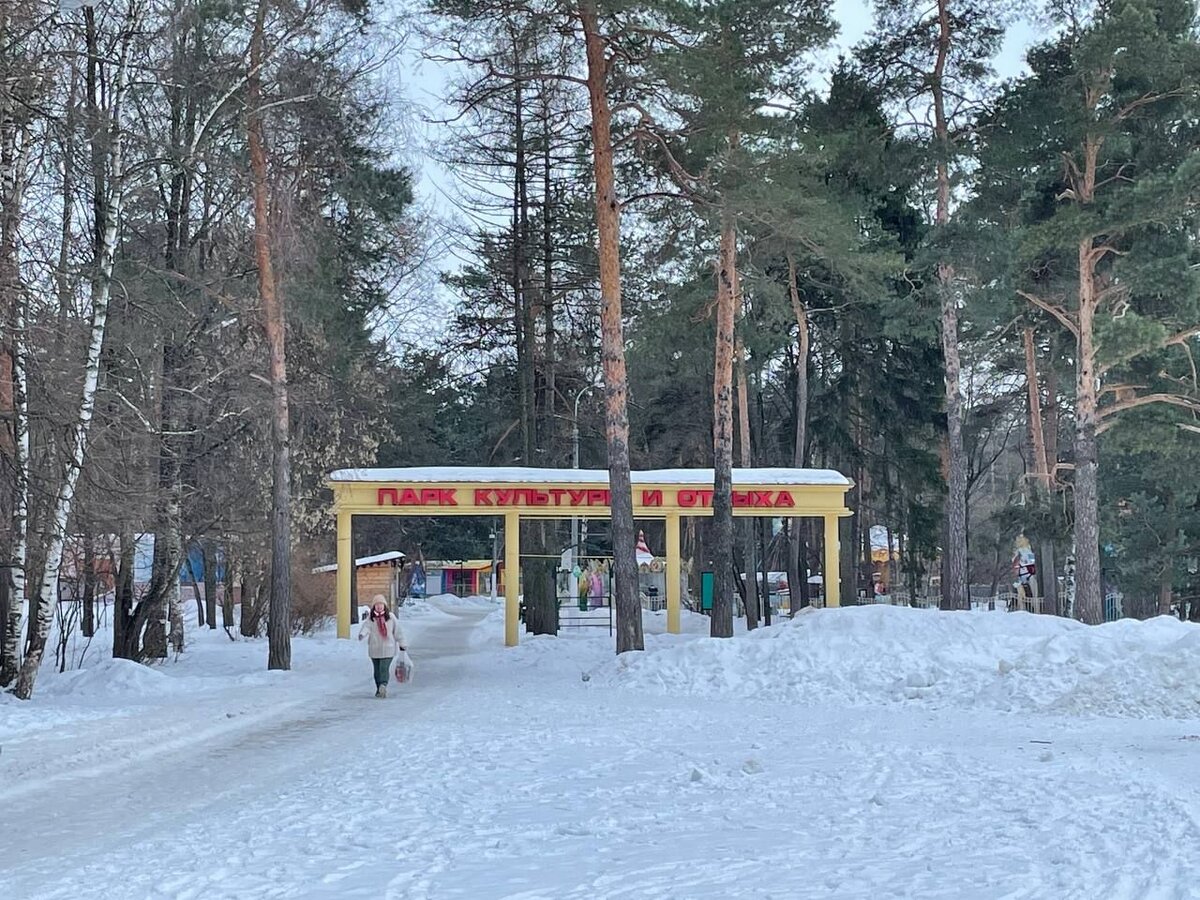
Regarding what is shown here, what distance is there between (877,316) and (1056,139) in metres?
12.1

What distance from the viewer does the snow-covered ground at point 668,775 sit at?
5.98 meters

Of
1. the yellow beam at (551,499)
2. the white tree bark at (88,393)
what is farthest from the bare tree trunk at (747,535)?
the white tree bark at (88,393)

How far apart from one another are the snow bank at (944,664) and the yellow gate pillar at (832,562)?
7574mm

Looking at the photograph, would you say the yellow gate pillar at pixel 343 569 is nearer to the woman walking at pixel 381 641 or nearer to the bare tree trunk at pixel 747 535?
the woman walking at pixel 381 641

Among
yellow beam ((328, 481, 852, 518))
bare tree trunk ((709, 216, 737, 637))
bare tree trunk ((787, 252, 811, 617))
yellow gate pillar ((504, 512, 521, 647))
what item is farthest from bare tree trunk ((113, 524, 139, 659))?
bare tree trunk ((787, 252, 811, 617))

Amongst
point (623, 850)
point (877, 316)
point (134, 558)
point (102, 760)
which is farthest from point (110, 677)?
point (877, 316)

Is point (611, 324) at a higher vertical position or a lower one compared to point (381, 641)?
higher

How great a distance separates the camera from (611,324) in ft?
64.6

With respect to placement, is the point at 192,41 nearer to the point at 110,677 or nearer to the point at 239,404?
the point at 239,404

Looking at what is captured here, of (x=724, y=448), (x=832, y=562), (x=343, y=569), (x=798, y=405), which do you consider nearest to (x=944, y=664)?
(x=724, y=448)

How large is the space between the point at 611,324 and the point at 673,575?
390 inches

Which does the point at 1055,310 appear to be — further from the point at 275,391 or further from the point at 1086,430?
the point at 275,391

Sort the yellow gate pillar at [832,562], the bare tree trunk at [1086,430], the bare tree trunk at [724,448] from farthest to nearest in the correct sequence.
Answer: the yellow gate pillar at [832,562] → the bare tree trunk at [1086,430] → the bare tree trunk at [724,448]

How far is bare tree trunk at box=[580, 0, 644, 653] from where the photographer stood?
1962 cm
